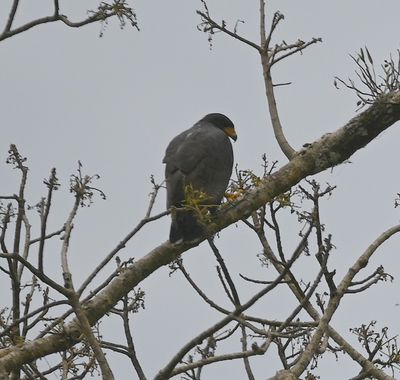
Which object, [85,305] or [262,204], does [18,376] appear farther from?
[262,204]

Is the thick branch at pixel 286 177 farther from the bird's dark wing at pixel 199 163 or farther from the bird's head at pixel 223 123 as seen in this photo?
the bird's head at pixel 223 123

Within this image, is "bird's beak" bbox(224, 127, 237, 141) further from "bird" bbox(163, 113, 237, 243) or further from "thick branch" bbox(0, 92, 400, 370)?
"thick branch" bbox(0, 92, 400, 370)

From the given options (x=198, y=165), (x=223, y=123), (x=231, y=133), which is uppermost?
(x=223, y=123)

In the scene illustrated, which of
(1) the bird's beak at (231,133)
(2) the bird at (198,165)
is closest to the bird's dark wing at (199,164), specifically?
(2) the bird at (198,165)

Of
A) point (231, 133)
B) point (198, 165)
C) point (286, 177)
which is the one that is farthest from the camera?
point (231, 133)

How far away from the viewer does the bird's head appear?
8.80 metres

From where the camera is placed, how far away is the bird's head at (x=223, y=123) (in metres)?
8.80

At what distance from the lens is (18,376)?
557 centimetres

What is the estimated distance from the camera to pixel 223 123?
886 cm

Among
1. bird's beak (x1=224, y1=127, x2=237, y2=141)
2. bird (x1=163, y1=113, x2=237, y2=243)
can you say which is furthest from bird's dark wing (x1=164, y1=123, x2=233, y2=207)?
bird's beak (x1=224, y1=127, x2=237, y2=141)

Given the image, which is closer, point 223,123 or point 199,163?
point 199,163

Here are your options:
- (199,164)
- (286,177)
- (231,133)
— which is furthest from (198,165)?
(286,177)

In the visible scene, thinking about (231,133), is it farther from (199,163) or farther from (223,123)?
(199,163)

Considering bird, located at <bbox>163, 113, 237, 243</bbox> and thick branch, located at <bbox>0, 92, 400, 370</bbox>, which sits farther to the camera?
bird, located at <bbox>163, 113, 237, 243</bbox>
